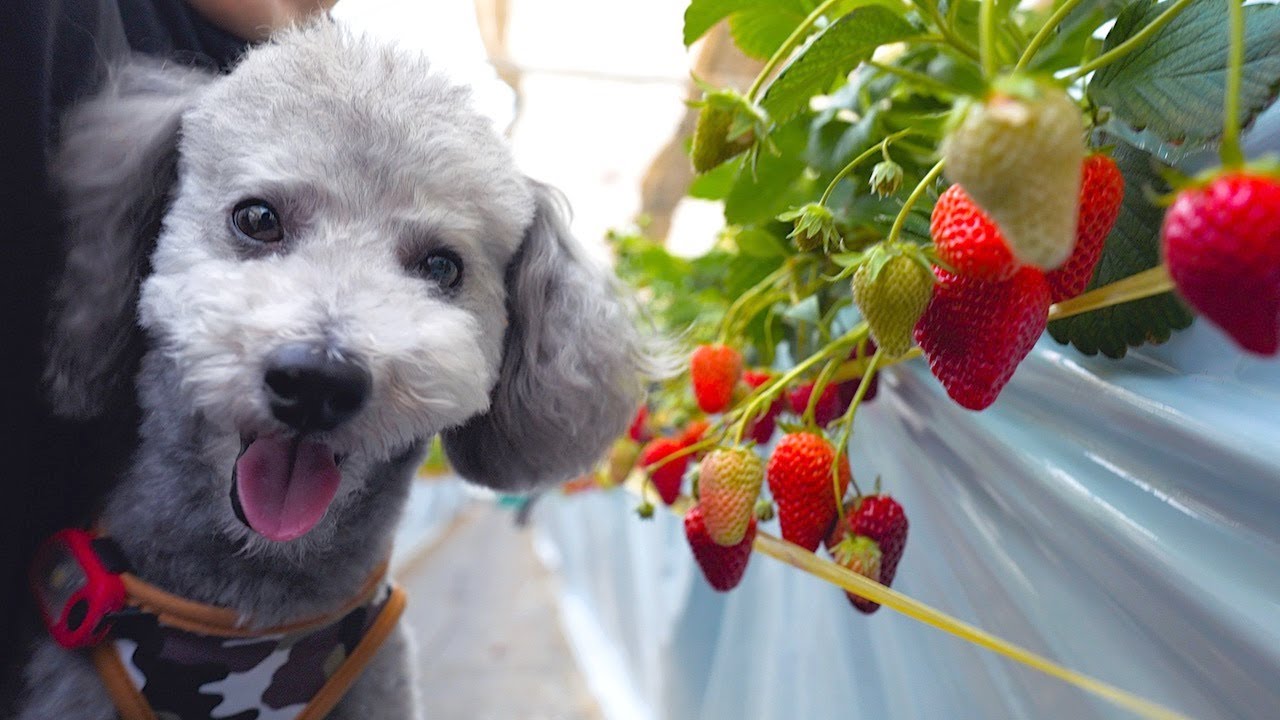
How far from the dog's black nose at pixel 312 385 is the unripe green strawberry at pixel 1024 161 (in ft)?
1.37

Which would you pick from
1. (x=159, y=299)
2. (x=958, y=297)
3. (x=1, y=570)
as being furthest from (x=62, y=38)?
(x=958, y=297)

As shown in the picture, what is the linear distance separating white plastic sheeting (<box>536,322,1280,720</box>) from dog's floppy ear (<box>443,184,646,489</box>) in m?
0.26

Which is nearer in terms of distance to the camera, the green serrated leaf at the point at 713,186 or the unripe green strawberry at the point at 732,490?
the unripe green strawberry at the point at 732,490

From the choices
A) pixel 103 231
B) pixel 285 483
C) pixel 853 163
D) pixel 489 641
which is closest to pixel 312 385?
pixel 285 483

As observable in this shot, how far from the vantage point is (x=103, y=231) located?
0.65m

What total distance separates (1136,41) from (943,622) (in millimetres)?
315

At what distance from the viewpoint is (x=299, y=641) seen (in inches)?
28.0

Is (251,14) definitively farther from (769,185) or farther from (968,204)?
(968,204)

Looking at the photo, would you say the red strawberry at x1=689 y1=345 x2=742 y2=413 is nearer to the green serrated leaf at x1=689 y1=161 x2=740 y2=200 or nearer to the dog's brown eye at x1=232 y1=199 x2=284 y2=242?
the green serrated leaf at x1=689 y1=161 x2=740 y2=200

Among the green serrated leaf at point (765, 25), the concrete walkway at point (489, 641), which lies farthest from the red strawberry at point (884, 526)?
the concrete walkway at point (489, 641)

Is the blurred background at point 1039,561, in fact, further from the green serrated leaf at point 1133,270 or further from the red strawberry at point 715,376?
the red strawberry at point 715,376

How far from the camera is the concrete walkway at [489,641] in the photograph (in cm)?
202

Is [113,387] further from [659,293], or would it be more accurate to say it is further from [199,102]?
[659,293]

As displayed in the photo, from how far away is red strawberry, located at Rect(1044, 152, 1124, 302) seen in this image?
41cm
